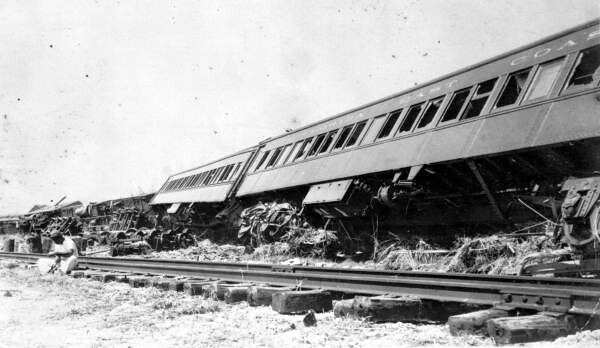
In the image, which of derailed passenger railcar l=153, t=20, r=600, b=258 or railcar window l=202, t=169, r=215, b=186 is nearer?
derailed passenger railcar l=153, t=20, r=600, b=258

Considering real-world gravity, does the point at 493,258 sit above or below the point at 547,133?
Result: below

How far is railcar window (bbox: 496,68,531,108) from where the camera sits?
7.70 meters

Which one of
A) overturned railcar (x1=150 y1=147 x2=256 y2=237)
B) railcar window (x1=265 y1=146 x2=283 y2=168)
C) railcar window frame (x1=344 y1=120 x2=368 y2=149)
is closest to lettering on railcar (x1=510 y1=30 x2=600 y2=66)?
railcar window frame (x1=344 y1=120 x2=368 y2=149)

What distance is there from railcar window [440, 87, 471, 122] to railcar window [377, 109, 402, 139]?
1.54m

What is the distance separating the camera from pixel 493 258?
8070 mm

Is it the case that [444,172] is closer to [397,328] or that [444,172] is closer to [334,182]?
[334,182]

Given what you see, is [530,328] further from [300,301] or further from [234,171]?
[234,171]

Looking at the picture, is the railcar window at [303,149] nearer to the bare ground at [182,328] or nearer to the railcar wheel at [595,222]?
the bare ground at [182,328]

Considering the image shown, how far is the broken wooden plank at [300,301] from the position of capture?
5258 millimetres

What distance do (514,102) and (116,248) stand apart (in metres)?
14.7

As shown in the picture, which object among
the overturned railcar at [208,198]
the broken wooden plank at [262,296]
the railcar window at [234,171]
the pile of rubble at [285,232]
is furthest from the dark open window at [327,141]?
the broken wooden plank at [262,296]

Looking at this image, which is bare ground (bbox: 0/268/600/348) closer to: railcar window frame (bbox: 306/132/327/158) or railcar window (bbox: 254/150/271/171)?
railcar window frame (bbox: 306/132/327/158)

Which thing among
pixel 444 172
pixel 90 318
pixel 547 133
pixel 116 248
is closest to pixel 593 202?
pixel 547 133

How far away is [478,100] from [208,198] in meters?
13.1
